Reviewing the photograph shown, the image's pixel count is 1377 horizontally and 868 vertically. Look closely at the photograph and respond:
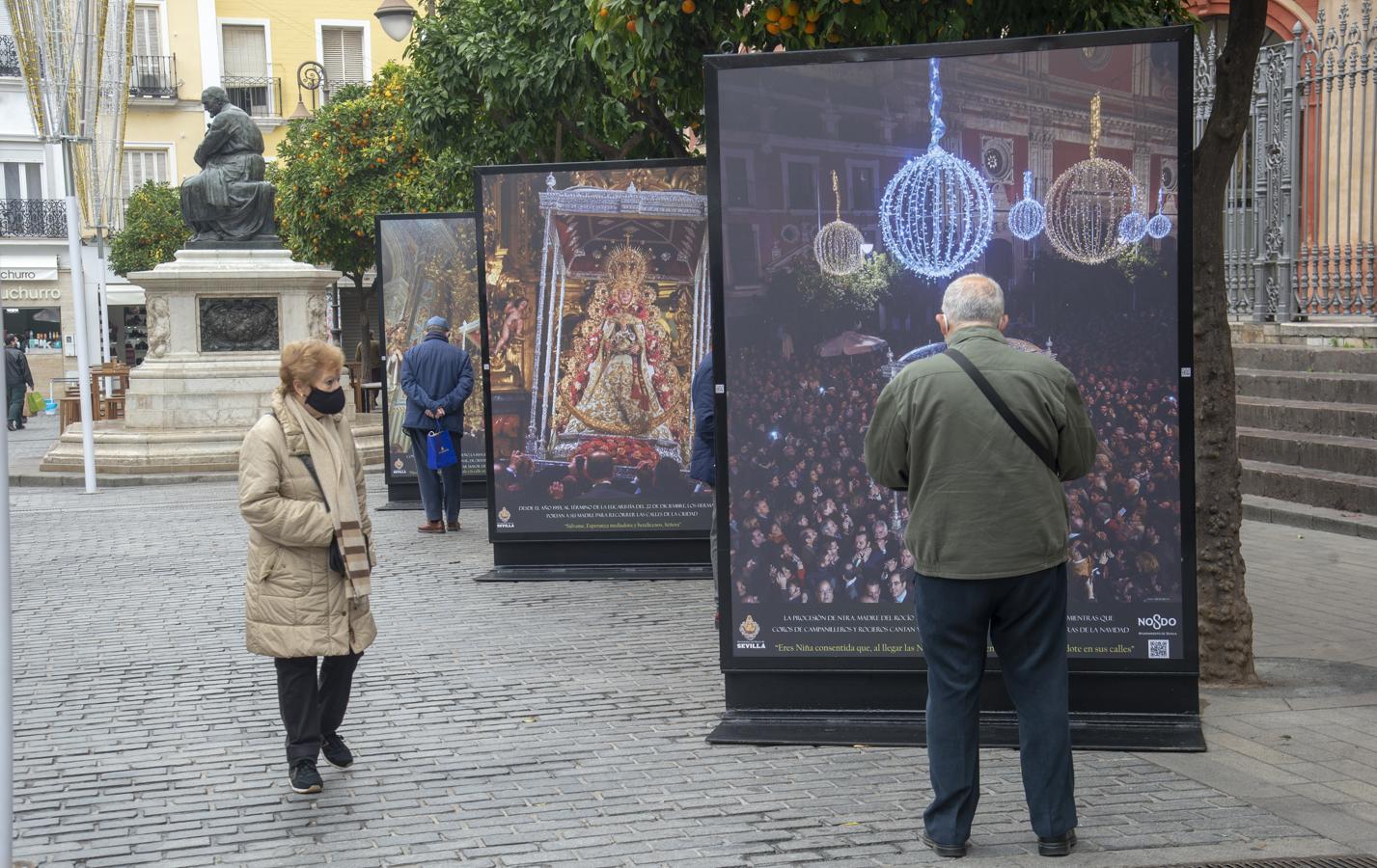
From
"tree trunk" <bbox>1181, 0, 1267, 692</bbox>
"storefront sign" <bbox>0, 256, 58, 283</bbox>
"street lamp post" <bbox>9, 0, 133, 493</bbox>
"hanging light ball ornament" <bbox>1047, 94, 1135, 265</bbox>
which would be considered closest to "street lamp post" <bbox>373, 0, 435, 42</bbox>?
"street lamp post" <bbox>9, 0, 133, 493</bbox>

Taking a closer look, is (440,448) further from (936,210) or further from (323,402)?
(936,210)

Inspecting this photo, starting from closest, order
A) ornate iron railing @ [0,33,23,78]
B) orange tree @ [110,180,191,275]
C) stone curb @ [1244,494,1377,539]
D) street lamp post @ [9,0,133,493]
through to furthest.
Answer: stone curb @ [1244,494,1377,539] < street lamp post @ [9,0,133,493] < orange tree @ [110,180,191,275] < ornate iron railing @ [0,33,23,78]

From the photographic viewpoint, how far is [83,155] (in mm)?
22391

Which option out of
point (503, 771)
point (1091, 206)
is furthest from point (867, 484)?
point (503, 771)

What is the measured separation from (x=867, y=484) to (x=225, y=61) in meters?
48.6

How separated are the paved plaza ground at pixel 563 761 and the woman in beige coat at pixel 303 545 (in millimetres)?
476

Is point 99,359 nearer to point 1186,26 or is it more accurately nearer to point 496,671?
point 496,671

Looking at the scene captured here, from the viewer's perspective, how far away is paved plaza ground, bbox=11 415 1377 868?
17.3 feet

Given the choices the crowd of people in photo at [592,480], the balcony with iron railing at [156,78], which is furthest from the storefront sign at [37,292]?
the crowd of people in photo at [592,480]

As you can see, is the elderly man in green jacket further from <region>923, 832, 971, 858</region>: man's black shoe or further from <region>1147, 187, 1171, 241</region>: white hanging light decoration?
<region>1147, 187, 1171, 241</region>: white hanging light decoration

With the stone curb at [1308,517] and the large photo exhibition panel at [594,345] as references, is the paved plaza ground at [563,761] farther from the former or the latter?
the stone curb at [1308,517]

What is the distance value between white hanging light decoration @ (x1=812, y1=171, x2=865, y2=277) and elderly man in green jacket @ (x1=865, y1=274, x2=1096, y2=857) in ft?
4.13

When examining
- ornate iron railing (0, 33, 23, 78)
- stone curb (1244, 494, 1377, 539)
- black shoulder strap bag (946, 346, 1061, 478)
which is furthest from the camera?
ornate iron railing (0, 33, 23, 78)

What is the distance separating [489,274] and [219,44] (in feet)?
143
